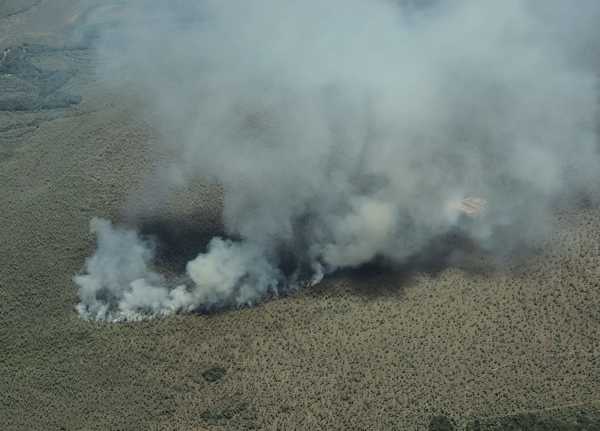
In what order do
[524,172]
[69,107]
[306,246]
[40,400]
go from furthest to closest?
[69,107], [524,172], [306,246], [40,400]

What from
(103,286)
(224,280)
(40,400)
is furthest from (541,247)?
(40,400)

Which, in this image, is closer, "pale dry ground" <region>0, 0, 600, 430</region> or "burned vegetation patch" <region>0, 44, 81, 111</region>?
"pale dry ground" <region>0, 0, 600, 430</region>

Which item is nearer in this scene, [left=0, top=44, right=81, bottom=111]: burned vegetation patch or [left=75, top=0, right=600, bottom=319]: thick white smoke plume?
[left=75, top=0, right=600, bottom=319]: thick white smoke plume

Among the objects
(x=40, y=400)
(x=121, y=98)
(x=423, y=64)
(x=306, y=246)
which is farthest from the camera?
(x=121, y=98)

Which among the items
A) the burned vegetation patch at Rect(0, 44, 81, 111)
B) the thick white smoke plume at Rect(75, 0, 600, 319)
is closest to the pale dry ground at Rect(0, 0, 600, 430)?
the thick white smoke plume at Rect(75, 0, 600, 319)

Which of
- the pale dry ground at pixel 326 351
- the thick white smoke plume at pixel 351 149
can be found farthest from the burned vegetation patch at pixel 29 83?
the pale dry ground at pixel 326 351

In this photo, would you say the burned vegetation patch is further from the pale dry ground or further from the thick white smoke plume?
the pale dry ground

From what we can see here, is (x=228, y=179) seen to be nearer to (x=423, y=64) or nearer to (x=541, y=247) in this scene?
(x=423, y=64)

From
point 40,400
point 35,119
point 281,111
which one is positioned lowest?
point 35,119

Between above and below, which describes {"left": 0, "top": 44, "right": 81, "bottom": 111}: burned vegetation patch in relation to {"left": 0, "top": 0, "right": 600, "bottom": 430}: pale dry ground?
below
